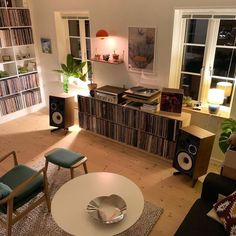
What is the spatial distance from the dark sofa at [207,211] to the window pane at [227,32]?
1.69 m

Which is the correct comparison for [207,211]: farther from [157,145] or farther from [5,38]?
[5,38]

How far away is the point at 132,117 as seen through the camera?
3.37 meters

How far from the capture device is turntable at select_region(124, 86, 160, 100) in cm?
318

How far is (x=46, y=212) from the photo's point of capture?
2.37m

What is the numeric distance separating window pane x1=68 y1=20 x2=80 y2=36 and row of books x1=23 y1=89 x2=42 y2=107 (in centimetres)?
140

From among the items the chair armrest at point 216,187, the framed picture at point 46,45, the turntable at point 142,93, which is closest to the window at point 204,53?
the turntable at point 142,93

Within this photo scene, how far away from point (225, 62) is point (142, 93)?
1.11 m

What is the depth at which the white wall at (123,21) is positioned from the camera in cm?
299

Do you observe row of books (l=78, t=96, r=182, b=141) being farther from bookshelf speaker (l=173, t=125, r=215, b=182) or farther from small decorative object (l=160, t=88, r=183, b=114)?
bookshelf speaker (l=173, t=125, r=215, b=182)

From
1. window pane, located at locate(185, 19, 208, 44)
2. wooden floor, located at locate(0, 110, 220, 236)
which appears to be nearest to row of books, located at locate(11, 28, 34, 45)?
wooden floor, located at locate(0, 110, 220, 236)

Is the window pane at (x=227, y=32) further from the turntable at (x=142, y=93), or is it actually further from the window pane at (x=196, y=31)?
the turntable at (x=142, y=93)

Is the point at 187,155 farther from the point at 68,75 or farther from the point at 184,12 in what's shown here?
the point at 68,75

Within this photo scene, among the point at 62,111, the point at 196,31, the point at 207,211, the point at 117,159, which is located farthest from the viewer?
the point at 62,111

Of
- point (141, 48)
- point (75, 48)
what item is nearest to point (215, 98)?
point (141, 48)
